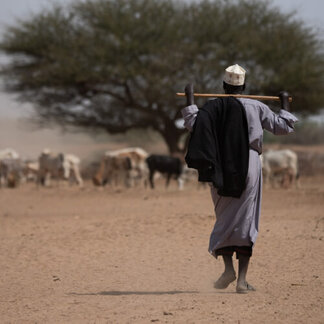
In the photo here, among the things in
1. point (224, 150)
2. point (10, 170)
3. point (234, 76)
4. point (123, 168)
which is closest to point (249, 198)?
point (224, 150)

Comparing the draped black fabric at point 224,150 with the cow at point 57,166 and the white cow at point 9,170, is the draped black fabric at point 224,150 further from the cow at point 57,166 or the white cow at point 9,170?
the white cow at point 9,170

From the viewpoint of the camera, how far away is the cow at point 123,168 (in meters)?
25.6

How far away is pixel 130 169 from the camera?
2545 cm

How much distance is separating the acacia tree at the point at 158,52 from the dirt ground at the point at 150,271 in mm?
18409

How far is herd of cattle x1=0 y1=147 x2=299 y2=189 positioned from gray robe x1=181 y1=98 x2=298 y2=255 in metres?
17.4

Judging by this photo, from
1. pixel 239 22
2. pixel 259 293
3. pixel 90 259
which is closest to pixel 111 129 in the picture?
pixel 239 22

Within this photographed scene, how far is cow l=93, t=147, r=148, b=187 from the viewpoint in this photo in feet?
83.9

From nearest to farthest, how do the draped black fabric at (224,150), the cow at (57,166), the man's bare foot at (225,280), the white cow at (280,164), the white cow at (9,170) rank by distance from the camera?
the draped black fabric at (224,150) < the man's bare foot at (225,280) < the white cow at (280,164) < the cow at (57,166) < the white cow at (9,170)

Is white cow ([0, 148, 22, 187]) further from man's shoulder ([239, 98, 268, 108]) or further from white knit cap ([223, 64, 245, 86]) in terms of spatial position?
man's shoulder ([239, 98, 268, 108])

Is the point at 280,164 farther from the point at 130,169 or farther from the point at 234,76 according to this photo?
the point at 234,76

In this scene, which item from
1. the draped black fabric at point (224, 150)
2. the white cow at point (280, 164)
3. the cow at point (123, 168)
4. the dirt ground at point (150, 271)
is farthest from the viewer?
the cow at point (123, 168)

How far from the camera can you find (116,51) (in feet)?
105

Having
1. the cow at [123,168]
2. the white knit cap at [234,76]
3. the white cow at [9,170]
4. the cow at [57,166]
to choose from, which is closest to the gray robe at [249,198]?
the white knit cap at [234,76]

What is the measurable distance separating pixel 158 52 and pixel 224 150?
26.3 m
